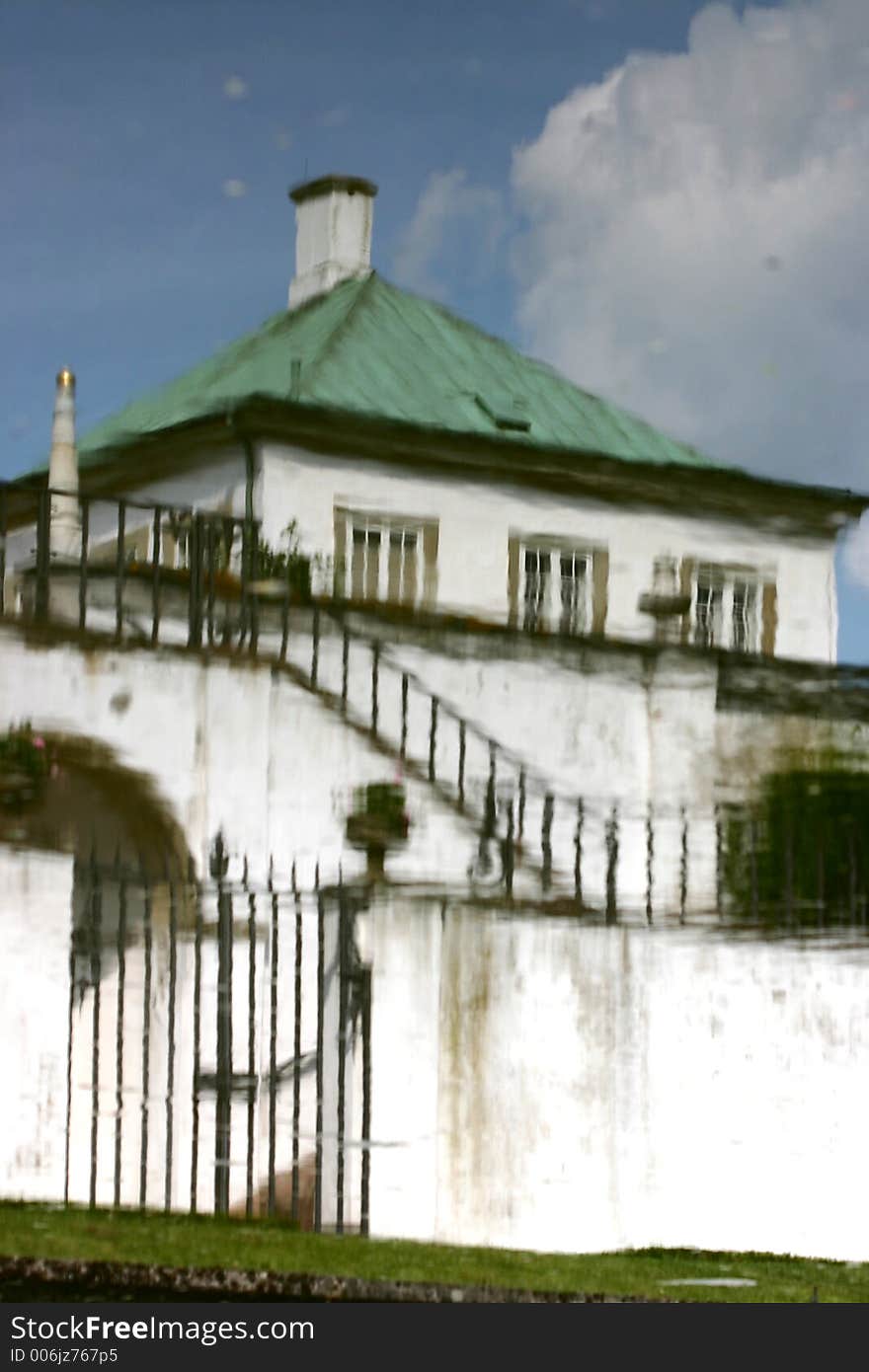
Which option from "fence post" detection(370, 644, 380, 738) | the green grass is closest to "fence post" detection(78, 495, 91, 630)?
"fence post" detection(370, 644, 380, 738)

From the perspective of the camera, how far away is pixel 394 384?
2623cm

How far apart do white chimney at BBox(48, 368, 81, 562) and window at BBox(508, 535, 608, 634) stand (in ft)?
21.7

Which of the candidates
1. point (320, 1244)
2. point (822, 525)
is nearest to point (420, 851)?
point (320, 1244)

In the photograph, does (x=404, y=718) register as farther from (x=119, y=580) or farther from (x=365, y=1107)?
(x=365, y=1107)

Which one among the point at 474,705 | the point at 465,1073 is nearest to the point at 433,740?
the point at 474,705

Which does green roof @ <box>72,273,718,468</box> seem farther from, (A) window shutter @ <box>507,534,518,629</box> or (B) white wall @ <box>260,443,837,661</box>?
(A) window shutter @ <box>507,534,518,629</box>

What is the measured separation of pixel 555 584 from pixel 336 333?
367 cm

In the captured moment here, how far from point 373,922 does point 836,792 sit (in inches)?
350

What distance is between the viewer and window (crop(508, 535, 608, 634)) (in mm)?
25781

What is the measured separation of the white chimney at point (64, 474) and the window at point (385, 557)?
15.3 ft

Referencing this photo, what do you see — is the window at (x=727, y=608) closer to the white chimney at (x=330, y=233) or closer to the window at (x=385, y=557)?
the window at (x=385, y=557)

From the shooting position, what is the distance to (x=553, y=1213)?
15.0 meters

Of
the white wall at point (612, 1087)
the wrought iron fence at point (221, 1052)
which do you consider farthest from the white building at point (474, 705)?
the wrought iron fence at point (221, 1052)

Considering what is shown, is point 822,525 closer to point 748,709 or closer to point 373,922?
point 748,709
